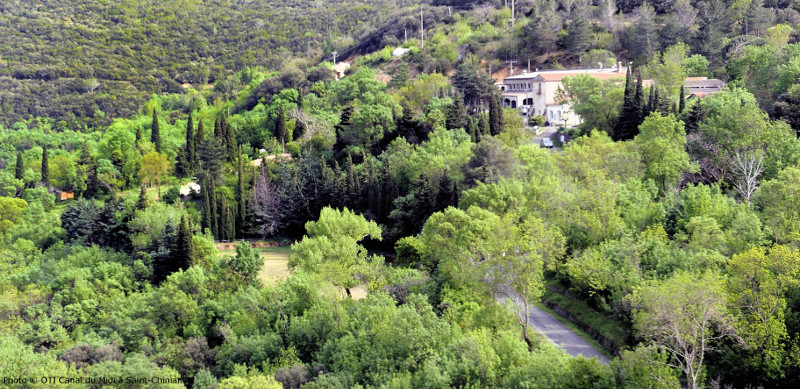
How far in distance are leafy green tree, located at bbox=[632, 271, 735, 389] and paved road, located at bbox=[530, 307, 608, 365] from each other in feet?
15.1

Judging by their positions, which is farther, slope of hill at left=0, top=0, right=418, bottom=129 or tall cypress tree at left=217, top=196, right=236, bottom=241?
slope of hill at left=0, top=0, right=418, bottom=129

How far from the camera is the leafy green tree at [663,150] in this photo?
4525 centimetres

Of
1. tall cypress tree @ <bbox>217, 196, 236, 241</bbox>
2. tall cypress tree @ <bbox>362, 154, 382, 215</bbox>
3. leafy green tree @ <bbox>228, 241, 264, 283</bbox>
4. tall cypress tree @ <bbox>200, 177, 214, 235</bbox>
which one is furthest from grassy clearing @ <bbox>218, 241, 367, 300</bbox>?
tall cypress tree @ <bbox>362, 154, 382, 215</bbox>

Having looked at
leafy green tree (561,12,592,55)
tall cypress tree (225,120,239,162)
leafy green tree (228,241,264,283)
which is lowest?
leafy green tree (228,241,264,283)

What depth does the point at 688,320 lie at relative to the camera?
26906 millimetres

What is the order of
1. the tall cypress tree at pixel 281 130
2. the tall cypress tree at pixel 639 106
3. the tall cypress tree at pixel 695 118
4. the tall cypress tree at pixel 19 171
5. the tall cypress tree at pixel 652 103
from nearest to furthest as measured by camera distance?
the tall cypress tree at pixel 695 118 < the tall cypress tree at pixel 652 103 < the tall cypress tree at pixel 639 106 < the tall cypress tree at pixel 281 130 < the tall cypress tree at pixel 19 171

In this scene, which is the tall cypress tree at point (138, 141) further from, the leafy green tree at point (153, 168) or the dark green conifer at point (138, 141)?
the leafy green tree at point (153, 168)

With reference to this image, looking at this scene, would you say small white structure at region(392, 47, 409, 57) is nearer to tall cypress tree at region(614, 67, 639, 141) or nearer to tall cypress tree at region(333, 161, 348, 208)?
tall cypress tree at region(333, 161, 348, 208)

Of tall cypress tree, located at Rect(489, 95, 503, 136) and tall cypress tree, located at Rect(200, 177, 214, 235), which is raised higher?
tall cypress tree, located at Rect(489, 95, 503, 136)

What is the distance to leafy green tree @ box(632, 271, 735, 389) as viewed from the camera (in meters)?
26.7

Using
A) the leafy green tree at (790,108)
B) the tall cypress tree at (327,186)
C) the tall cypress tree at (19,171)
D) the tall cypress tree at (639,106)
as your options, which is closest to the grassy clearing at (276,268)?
the tall cypress tree at (327,186)

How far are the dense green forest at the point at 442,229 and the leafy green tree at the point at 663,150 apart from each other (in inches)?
A: 7.6

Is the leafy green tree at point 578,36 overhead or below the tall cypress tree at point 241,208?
overhead

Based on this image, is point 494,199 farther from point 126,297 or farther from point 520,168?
point 126,297
